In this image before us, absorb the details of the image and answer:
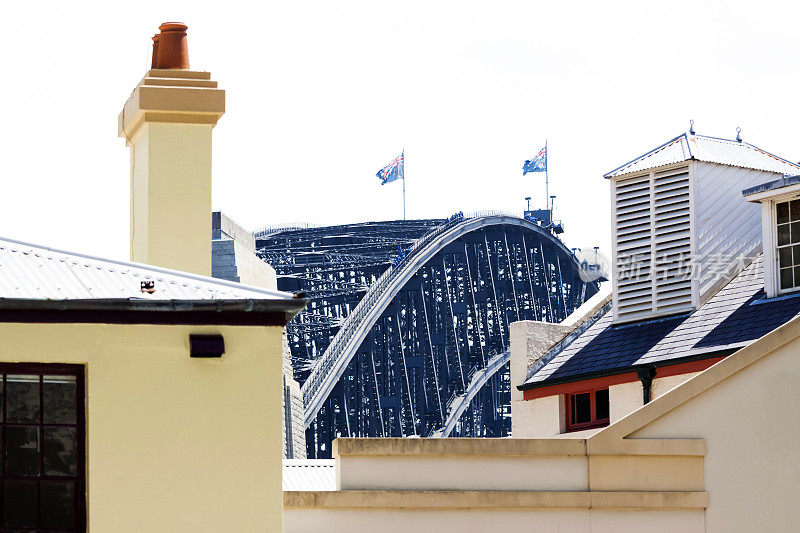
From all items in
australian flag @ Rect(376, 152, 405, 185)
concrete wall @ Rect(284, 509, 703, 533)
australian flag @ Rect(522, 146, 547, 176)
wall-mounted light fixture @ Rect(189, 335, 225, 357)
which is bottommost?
concrete wall @ Rect(284, 509, 703, 533)

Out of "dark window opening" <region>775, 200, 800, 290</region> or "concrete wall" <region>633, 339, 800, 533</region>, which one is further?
"dark window opening" <region>775, 200, 800, 290</region>

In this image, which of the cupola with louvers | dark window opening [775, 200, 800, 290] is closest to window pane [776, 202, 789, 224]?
dark window opening [775, 200, 800, 290]

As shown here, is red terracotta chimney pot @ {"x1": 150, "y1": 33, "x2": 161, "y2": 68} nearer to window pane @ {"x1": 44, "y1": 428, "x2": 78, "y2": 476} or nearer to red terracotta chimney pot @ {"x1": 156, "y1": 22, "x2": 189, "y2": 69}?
red terracotta chimney pot @ {"x1": 156, "y1": 22, "x2": 189, "y2": 69}

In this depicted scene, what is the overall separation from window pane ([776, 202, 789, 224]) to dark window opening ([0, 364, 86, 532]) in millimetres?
12633

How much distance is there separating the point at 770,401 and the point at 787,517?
0.88 metres

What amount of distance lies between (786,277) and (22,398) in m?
12.6

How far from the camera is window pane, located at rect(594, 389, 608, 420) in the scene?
22.5 metres

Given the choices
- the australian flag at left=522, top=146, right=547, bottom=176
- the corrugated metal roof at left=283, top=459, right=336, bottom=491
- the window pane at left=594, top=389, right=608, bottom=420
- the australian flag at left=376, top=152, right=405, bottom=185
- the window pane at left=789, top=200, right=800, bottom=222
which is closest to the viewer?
the corrugated metal roof at left=283, top=459, right=336, bottom=491

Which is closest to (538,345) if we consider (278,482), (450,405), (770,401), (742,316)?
(742,316)

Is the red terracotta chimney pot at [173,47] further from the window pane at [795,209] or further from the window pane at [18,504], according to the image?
the window pane at [795,209]

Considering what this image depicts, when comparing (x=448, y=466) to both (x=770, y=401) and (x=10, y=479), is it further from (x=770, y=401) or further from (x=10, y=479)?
(x=10, y=479)

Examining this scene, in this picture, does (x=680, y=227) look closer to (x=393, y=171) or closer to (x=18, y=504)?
(x=18, y=504)

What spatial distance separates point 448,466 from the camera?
1304cm

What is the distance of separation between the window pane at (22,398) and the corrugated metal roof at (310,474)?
7793 mm
